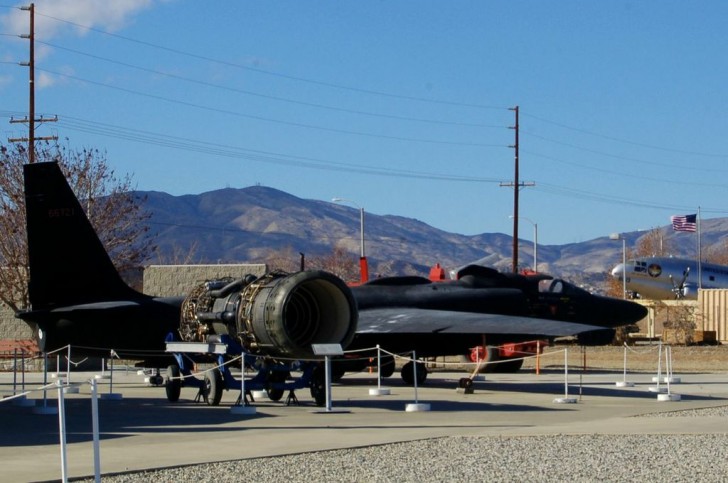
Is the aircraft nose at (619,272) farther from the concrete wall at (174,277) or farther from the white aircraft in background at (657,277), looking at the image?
the concrete wall at (174,277)

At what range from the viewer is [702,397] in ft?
74.6

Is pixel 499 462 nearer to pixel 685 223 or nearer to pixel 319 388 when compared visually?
pixel 319 388

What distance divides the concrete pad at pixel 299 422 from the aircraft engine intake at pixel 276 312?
1173 mm

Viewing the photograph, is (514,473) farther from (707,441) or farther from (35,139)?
(35,139)

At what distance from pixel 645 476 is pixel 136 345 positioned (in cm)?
1359

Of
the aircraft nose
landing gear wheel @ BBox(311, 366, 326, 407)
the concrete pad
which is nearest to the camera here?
the concrete pad

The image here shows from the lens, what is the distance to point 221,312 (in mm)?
21250

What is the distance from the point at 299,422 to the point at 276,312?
312 centimetres

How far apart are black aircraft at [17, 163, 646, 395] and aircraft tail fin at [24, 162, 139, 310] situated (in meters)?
0.02

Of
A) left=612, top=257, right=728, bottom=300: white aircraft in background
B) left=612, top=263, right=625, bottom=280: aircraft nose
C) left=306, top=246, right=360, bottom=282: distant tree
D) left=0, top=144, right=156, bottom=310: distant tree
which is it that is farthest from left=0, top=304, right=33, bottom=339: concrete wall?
left=306, top=246, right=360, bottom=282: distant tree

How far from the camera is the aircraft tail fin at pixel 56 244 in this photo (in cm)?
2270

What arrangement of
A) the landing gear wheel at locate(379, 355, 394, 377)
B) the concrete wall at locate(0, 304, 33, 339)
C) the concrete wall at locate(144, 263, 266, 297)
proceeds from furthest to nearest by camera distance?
the concrete wall at locate(144, 263, 266, 297)
the concrete wall at locate(0, 304, 33, 339)
the landing gear wheel at locate(379, 355, 394, 377)

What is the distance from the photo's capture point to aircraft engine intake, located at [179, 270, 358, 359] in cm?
2012

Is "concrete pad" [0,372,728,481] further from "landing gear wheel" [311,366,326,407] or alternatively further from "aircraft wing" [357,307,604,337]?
"aircraft wing" [357,307,604,337]
